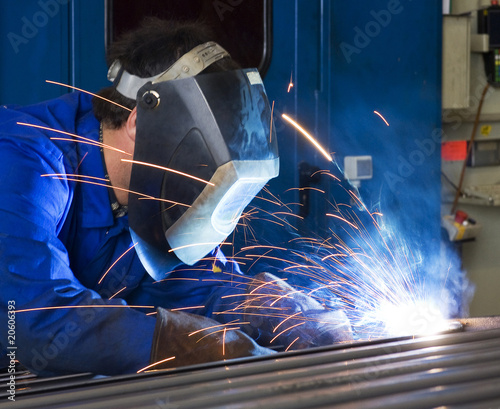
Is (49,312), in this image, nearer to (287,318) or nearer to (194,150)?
(194,150)

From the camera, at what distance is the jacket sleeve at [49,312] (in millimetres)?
1393

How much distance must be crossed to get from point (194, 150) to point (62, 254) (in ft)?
1.30

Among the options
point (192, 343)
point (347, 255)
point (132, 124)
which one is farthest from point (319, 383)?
point (347, 255)

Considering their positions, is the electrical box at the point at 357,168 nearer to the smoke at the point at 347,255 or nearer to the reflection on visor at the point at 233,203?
the smoke at the point at 347,255

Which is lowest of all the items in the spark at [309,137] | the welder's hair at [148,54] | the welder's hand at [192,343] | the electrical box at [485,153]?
the welder's hand at [192,343]

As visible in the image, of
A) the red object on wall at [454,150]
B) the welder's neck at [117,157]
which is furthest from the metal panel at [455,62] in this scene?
the welder's neck at [117,157]

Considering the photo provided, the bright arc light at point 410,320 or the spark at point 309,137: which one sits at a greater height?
the spark at point 309,137

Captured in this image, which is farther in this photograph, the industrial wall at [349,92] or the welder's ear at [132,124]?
the industrial wall at [349,92]

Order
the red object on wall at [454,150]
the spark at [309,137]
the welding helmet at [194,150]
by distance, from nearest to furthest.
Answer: the welding helmet at [194,150]
the spark at [309,137]
the red object on wall at [454,150]

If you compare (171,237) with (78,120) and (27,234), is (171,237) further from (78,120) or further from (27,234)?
(78,120)

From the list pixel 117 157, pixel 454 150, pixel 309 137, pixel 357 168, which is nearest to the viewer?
pixel 117 157

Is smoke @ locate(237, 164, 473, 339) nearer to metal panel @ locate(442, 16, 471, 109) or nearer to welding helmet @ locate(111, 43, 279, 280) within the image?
welding helmet @ locate(111, 43, 279, 280)

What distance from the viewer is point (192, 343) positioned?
141 cm

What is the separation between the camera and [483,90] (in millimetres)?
3943
